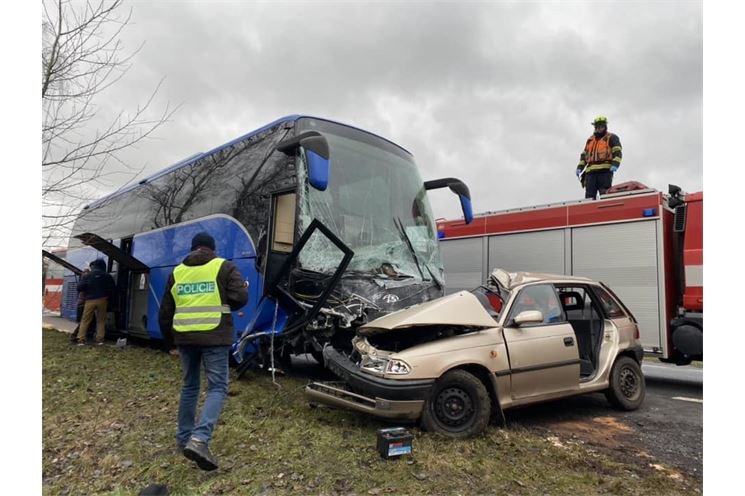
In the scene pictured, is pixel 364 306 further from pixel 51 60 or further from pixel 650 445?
pixel 51 60

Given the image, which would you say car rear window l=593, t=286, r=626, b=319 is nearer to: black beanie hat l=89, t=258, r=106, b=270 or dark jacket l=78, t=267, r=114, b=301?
dark jacket l=78, t=267, r=114, b=301

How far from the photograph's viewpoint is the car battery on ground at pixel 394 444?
4148mm

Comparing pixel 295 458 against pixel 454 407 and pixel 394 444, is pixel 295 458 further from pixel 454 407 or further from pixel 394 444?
pixel 454 407

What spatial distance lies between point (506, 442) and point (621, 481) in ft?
3.46

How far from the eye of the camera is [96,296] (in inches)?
429

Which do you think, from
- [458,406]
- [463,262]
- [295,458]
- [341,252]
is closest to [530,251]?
[463,262]

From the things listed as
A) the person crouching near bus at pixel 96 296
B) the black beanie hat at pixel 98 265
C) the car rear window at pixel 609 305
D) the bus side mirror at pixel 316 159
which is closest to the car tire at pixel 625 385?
the car rear window at pixel 609 305

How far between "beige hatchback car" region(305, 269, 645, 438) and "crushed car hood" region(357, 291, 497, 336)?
1 cm

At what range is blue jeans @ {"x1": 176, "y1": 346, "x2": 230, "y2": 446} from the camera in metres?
3.91

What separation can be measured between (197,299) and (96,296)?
8.19m

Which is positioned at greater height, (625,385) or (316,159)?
(316,159)

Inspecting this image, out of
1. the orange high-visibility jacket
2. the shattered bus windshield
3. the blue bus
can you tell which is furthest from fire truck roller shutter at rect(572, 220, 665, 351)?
the shattered bus windshield

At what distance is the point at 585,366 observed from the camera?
20.7ft

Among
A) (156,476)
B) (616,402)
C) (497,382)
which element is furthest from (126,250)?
(616,402)
